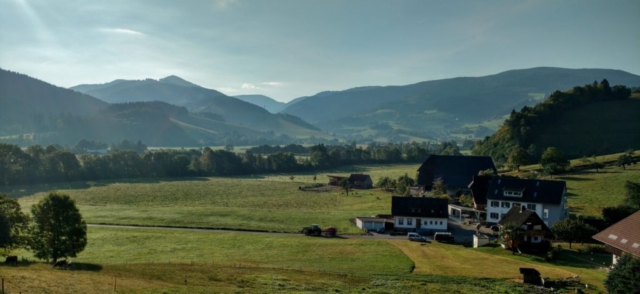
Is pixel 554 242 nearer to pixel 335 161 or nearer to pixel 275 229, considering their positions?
pixel 275 229

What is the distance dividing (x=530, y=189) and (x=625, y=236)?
20950 mm

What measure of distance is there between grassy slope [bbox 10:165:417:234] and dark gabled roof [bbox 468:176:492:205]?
13.9 m

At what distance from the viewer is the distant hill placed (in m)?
111

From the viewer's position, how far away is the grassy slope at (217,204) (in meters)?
58.1

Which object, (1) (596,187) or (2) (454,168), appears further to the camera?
(2) (454,168)

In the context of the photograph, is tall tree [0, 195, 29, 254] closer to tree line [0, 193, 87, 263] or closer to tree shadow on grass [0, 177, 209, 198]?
tree line [0, 193, 87, 263]

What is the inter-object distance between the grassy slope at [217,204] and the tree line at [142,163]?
865 cm

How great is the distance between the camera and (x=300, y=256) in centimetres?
3984

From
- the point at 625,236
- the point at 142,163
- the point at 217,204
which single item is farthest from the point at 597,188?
the point at 142,163

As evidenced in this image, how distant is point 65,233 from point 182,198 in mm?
50817

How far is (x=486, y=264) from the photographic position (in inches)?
1491

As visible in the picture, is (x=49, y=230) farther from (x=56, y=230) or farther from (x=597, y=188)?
(x=597, y=188)

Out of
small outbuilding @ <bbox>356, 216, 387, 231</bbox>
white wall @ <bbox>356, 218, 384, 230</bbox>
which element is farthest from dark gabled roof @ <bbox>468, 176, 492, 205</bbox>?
white wall @ <bbox>356, 218, 384, 230</bbox>

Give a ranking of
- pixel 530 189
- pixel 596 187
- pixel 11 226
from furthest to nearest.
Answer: pixel 596 187
pixel 530 189
pixel 11 226
